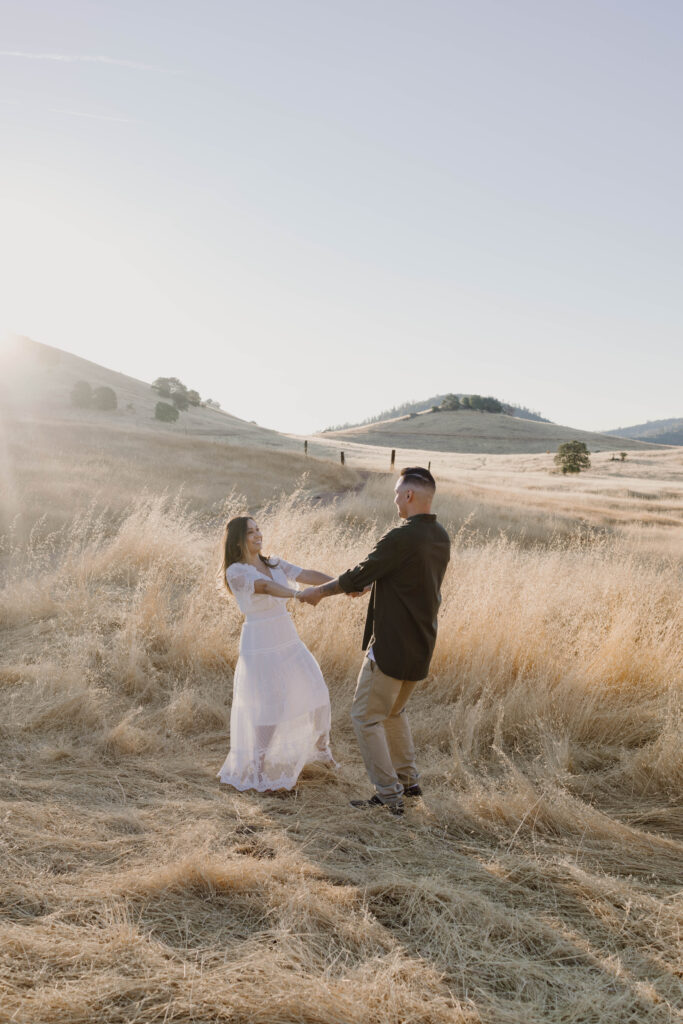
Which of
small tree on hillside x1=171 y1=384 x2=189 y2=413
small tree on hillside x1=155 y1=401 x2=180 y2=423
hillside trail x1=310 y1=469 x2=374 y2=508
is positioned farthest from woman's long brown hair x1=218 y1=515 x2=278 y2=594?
small tree on hillside x1=171 y1=384 x2=189 y2=413

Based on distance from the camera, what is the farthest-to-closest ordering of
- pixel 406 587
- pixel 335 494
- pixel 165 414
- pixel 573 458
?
pixel 165 414, pixel 573 458, pixel 335 494, pixel 406 587

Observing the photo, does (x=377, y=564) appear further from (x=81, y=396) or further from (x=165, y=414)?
(x=81, y=396)

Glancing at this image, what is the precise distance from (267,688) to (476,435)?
3754 inches

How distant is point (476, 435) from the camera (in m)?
96.9

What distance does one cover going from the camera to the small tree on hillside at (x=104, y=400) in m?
64.8

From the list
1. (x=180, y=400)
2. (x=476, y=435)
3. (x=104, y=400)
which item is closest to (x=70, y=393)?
(x=104, y=400)

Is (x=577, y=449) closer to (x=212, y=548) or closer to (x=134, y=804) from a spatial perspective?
(x=212, y=548)

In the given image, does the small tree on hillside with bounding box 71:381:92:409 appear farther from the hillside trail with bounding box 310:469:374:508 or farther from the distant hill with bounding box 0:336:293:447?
the hillside trail with bounding box 310:469:374:508

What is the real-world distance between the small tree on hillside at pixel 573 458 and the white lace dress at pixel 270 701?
52031 millimetres

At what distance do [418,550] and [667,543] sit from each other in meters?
13.8

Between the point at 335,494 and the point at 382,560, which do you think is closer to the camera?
the point at 382,560

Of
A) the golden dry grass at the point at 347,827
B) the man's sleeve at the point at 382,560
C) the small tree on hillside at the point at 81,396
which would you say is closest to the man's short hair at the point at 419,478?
the man's sleeve at the point at 382,560

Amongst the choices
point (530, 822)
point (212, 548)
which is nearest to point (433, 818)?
point (530, 822)

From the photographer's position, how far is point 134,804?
4168 millimetres
